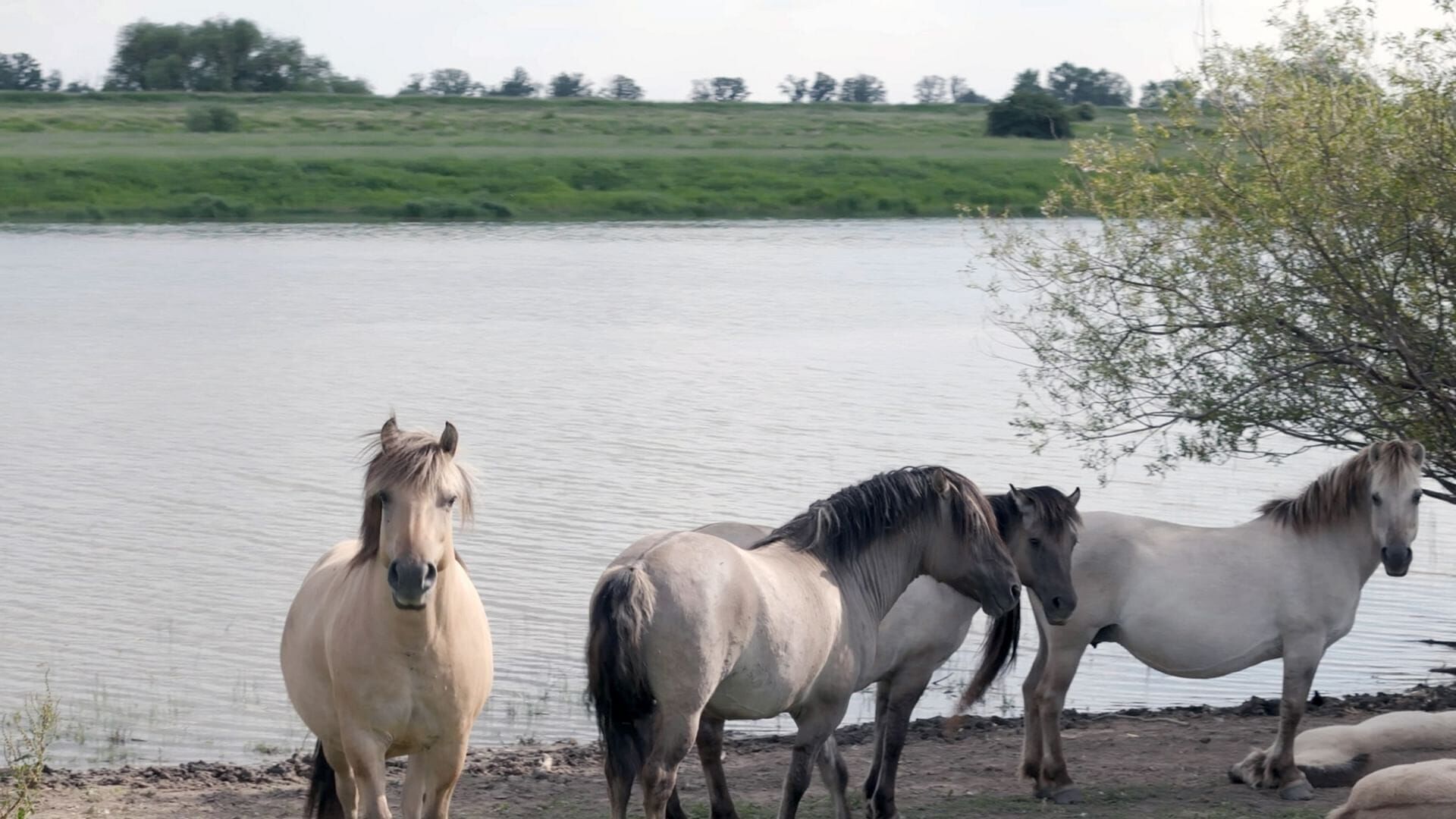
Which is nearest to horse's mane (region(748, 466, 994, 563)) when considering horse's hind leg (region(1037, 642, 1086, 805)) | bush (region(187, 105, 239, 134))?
horse's hind leg (region(1037, 642, 1086, 805))

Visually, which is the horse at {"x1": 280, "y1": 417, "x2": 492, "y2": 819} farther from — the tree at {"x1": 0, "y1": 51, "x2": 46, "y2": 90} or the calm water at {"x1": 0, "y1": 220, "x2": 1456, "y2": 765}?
the tree at {"x1": 0, "y1": 51, "x2": 46, "y2": 90}

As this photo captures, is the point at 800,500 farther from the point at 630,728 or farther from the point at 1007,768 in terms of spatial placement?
the point at 630,728

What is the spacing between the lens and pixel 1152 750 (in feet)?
26.7

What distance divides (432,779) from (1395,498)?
4.45 m

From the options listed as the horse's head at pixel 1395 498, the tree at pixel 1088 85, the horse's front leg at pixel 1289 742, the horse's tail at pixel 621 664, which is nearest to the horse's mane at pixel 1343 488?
the horse's head at pixel 1395 498

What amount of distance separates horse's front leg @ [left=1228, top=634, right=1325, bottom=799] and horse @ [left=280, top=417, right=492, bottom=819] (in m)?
3.68

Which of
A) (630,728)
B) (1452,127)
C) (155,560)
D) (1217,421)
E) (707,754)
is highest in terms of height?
(1452,127)

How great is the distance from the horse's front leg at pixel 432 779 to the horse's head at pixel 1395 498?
14.0 ft

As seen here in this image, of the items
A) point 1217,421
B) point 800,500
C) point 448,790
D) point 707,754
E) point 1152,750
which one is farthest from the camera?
point 800,500

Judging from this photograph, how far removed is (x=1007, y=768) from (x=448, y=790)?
10.9 feet

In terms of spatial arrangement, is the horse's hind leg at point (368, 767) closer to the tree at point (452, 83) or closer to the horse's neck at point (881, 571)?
the horse's neck at point (881, 571)

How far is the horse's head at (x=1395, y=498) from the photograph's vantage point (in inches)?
285

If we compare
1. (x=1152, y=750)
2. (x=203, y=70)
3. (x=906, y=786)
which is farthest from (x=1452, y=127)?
(x=203, y=70)

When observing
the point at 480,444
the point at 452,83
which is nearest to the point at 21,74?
the point at 452,83
